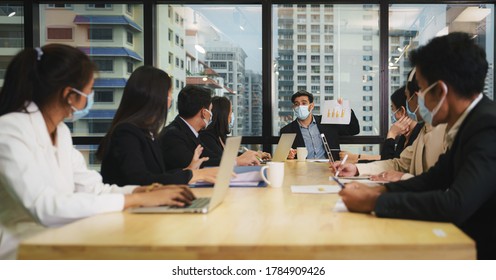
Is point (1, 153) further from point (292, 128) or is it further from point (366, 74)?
point (366, 74)

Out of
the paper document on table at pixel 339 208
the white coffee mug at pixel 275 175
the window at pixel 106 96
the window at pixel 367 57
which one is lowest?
the paper document on table at pixel 339 208

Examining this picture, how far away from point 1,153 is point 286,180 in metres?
1.33

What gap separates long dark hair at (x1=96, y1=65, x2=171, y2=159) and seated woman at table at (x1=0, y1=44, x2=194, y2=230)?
0.40 metres

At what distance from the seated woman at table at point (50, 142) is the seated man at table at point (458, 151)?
646 millimetres

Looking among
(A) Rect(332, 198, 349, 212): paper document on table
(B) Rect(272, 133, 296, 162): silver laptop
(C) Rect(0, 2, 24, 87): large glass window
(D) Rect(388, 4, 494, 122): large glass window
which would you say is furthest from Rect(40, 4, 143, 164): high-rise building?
(A) Rect(332, 198, 349, 212): paper document on table

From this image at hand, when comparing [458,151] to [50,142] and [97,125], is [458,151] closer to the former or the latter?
[50,142]

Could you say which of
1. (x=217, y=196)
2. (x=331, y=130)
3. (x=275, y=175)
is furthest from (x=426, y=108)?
(x=331, y=130)

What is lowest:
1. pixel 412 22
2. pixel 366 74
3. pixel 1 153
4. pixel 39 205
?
pixel 39 205

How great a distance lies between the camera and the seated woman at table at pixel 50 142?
133 centimetres

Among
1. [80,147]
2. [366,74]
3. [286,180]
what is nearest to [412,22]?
[366,74]

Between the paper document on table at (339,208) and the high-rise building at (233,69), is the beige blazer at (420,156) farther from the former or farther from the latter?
the high-rise building at (233,69)

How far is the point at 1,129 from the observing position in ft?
4.57

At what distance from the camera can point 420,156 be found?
2.45m

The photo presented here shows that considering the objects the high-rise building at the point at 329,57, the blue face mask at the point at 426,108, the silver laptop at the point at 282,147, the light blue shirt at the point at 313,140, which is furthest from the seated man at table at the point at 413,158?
the high-rise building at the point at 329,57
